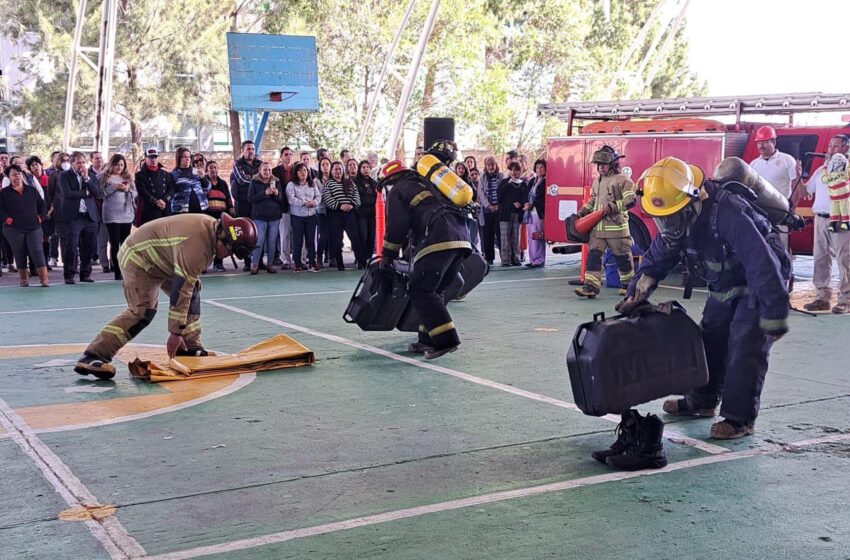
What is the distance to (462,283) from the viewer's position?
32.8 ft

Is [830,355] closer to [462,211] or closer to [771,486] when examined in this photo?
[462,211]

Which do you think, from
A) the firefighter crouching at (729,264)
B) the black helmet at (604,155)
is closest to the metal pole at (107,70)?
the black helmet at (604,155)

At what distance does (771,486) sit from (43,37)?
3235cm

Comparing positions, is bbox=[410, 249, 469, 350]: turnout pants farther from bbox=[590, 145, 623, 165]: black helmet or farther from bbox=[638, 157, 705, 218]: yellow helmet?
bbox=[590, 145, 623, 165]: black helmet

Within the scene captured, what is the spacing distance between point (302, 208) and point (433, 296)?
8079 millimetres

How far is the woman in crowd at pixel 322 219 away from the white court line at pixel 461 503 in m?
11.6

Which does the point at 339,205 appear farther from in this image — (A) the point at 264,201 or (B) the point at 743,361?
(B) the point at 743,361

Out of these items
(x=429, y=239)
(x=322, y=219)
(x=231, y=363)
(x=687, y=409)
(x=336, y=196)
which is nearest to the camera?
(x=687, y=409)

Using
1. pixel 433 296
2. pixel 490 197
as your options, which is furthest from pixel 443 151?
pixel 490 197

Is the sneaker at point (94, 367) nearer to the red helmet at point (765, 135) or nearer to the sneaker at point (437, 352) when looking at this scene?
the sneaker at point (437, 352)

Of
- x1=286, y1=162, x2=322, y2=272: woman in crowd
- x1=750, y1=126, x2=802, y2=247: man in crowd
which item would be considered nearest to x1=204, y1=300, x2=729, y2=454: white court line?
x1=286, y1=162, x2=322, y2=272: woman in crowd

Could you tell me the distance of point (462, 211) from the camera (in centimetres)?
913

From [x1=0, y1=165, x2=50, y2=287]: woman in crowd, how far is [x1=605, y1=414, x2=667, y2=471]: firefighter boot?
1142 centimetres

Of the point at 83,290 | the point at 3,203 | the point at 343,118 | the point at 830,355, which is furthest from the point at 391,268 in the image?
the point at 343,118
